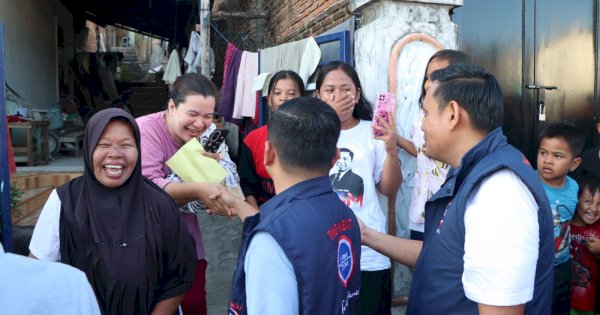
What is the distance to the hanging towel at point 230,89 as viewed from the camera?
6.64 m

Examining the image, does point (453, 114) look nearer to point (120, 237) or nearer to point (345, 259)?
point (345, 259)

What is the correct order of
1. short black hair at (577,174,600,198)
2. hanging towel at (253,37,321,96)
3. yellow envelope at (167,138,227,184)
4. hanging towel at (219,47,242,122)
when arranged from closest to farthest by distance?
yellow envelope at (167,138,227,184)
short black hair at (577,174,600,198)
hanging towel at (253,37,321,96)
hanging towel at (219,47,242,122)

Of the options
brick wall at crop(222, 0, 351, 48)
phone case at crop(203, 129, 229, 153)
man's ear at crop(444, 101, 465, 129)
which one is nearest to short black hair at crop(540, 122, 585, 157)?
man's ear at crop(444, 101, 465, 129)

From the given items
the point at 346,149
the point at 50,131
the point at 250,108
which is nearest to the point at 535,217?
the point at 346,149

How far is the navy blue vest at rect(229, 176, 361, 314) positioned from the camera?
140 cm

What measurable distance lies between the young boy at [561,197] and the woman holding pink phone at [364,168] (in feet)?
3.42

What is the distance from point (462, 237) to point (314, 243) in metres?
0.41

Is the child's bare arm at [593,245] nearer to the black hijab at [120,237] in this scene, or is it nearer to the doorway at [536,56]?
the doorway at [536,56]

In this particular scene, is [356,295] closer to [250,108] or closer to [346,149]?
[346,149]

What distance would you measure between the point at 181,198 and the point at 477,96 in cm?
137

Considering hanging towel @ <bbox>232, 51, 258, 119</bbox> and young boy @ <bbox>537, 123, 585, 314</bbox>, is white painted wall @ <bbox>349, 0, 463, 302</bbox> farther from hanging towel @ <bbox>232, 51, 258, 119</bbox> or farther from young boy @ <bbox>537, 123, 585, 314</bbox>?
hanging towel @ <bbox>232, 51, 258, 119</bbox>

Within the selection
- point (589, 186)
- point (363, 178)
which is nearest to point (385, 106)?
point (363, 178)

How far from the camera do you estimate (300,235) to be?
1411mm

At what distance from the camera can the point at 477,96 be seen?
1.51 metres
